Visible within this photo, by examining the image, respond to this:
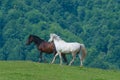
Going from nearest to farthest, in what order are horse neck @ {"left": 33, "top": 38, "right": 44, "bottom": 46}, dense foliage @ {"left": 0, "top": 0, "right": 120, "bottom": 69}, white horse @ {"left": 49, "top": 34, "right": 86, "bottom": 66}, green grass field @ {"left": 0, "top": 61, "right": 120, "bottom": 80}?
1. green grass field @ {"left": 0, "top": 61, "right": 120, "bottom": 80}
2. white horse @ {"left": 49, "top": 34, "right": 86, "bottom": 66}
3. horse neck @ {"left": 33, "top": 38, "right": 44, "bottom": 46}
4. dense foliage @ {"left": 0, "top": 0, "right": 120, "bottom": 69}

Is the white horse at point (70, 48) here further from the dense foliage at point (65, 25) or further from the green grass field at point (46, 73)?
the dense foliage at point (65, 25)

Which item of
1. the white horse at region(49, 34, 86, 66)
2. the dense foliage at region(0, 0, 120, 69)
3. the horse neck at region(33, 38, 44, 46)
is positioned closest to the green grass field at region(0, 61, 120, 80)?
the white horse at region(49, 34, 86, 66)

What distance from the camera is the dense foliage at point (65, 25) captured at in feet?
339

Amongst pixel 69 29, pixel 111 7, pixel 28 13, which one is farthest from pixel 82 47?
pixel 111 7

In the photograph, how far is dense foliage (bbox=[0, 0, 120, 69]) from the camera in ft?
339

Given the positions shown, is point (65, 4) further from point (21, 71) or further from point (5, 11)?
Answer: point (21, 71)

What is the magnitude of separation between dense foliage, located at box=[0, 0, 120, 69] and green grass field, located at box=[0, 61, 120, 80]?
59255mm

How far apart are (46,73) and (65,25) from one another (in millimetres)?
117212

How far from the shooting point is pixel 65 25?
141375mm

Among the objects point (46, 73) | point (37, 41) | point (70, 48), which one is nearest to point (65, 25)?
point (37, 41)

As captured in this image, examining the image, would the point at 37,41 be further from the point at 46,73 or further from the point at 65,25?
the point at 65,25

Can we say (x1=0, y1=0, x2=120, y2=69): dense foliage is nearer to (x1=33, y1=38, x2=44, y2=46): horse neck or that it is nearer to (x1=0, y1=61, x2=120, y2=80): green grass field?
(x1=33, y1=38, x2=44, y2=46): horse neck

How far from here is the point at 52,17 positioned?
14188cm

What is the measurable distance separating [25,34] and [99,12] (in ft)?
121
